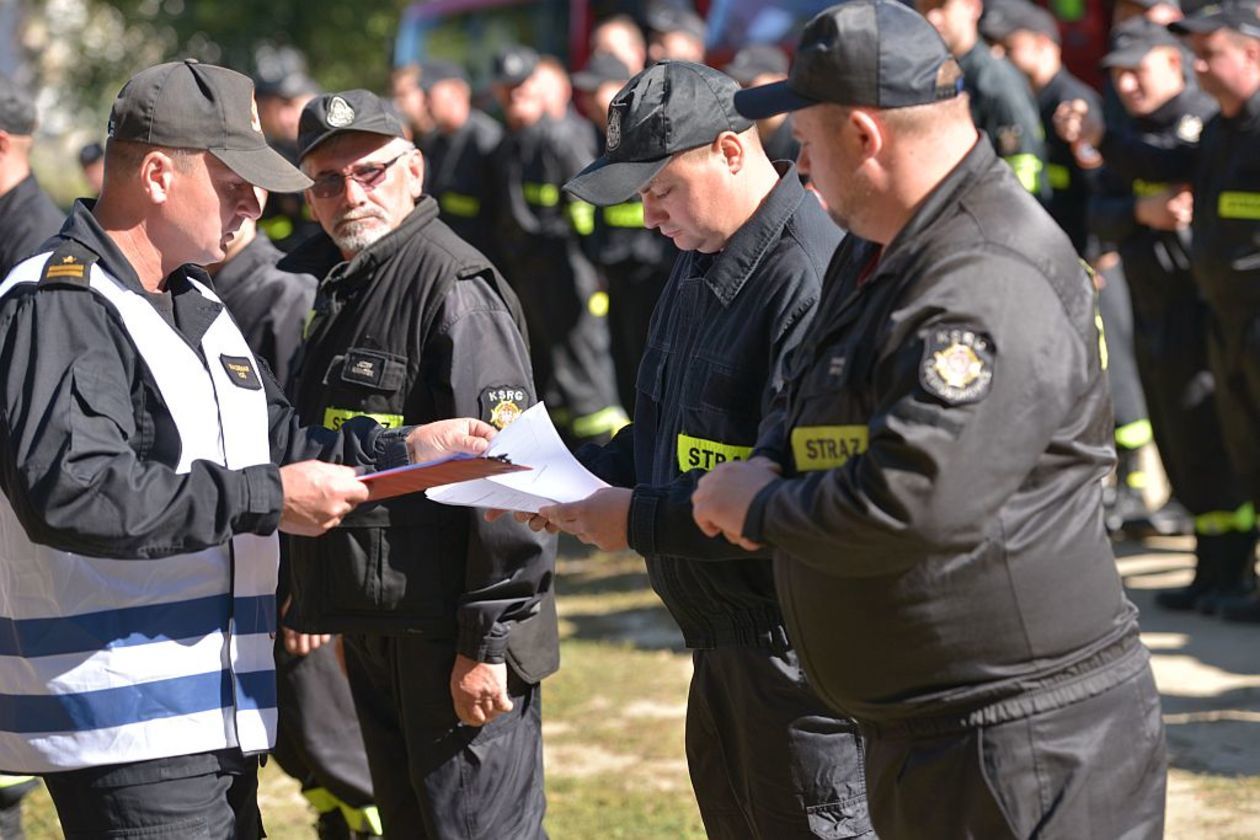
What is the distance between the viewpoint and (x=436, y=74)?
12.3 meters

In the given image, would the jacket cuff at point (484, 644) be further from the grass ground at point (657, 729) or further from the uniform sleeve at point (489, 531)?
the grass ground at point (657, 729)

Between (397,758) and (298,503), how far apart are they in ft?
4.15

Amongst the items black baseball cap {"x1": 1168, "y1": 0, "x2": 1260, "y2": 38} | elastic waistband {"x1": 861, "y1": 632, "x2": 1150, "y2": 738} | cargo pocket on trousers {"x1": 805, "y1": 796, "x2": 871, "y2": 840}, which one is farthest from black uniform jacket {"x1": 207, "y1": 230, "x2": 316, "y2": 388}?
black baseball cap {"x1": 1168, "y1": 0, "x2": 1260, "y2": 38}

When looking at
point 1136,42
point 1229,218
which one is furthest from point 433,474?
point 1136,42

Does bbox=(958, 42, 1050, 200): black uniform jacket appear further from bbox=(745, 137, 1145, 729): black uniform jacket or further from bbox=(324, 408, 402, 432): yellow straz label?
bbox=(745, 137, 1145, 729): black uniform jacket

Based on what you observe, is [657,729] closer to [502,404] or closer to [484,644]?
[484,644]

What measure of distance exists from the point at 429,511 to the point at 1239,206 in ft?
13.5

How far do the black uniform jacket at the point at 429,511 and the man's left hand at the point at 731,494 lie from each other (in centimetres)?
129

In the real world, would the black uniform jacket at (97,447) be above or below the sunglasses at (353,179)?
below

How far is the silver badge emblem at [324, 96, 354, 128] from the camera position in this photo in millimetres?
4344

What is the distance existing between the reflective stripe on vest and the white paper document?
444 mm

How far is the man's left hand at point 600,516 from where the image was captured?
10.5ft

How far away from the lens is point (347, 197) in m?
4.35

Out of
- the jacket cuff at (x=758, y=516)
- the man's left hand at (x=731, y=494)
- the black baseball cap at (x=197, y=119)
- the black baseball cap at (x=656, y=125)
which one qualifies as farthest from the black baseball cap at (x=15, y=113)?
the jacket cuff at (x=758, y=516)
